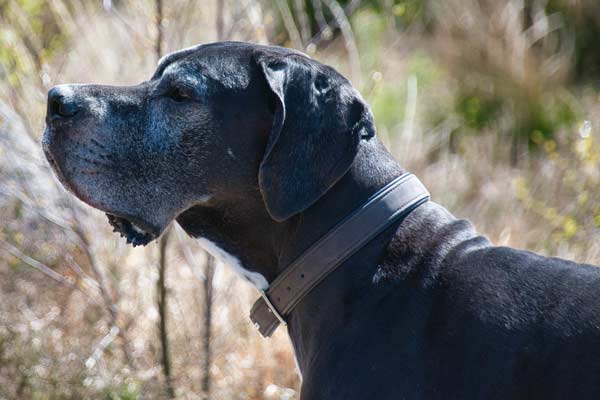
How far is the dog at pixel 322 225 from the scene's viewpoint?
2.92m

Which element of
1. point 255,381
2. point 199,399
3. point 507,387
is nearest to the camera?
point 507,387

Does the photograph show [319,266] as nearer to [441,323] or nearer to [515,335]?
[441,323]

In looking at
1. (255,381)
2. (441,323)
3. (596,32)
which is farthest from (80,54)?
(596,32)

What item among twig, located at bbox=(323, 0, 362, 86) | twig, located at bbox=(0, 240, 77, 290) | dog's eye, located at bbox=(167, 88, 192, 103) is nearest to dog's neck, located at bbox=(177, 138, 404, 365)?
dog's eye, located at bbox=(167, 88, 192, 103)

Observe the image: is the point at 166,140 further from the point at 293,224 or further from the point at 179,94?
the point at 293,224

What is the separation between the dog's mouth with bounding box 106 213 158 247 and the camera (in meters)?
3.48

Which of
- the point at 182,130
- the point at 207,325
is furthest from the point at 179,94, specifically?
the point at 207,325

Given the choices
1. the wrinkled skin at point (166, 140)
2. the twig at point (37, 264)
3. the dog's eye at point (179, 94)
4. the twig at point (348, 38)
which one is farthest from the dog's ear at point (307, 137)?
the twig at point (348, 38)

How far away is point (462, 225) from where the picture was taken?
3307 mm

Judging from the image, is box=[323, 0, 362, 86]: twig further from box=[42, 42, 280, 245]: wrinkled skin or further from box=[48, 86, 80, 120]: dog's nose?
box=[48, 86, 80, 120]: dog's nose

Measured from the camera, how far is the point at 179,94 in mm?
3422

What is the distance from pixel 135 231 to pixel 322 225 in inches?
29.2

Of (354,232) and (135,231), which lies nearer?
(354,232)

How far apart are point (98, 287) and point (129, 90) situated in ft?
6.31
